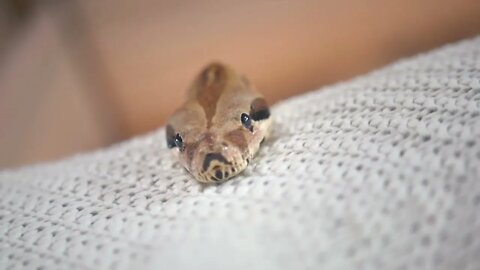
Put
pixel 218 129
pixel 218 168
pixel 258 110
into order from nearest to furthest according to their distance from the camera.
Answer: pixel 218 168 → pixel 218 129 → pixel 258 110

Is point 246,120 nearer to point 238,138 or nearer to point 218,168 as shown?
point 238,138

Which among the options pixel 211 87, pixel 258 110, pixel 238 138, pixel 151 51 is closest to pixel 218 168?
pixel 238 138

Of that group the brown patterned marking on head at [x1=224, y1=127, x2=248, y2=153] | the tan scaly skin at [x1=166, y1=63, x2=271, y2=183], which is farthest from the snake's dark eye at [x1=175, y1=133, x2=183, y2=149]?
the brown patterned marking on head at [x1=224, y1=127, x2=248, y2=153]

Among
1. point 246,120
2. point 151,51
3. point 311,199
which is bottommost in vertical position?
point 311,199

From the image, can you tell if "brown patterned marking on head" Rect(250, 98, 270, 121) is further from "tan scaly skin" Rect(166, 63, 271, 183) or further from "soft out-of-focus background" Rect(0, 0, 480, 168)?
"soft out-of-focus background" Rect(0, 0, 480, 168)

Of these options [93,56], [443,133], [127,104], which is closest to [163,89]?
[127,104]

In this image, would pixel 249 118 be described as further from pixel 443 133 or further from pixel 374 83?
pixel 443 133
